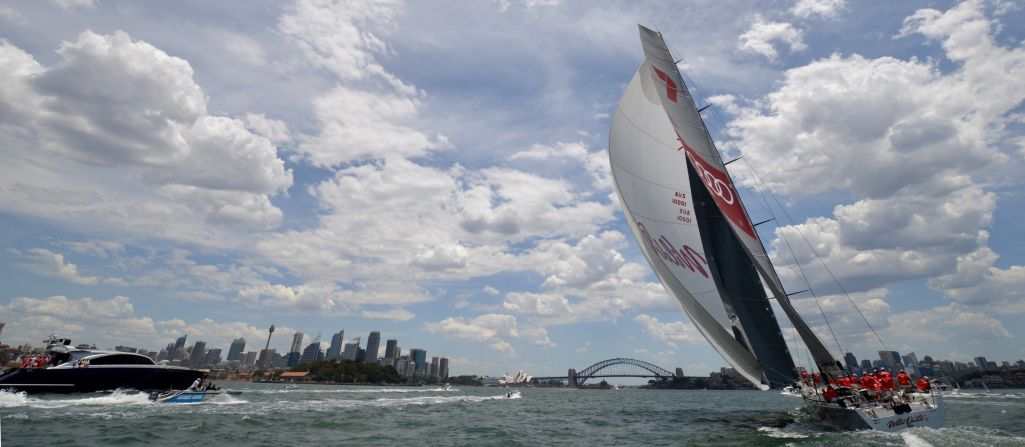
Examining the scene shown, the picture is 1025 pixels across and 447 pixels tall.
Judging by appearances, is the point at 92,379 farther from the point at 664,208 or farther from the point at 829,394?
the point at 829,394

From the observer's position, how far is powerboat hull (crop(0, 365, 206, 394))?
30312 mm

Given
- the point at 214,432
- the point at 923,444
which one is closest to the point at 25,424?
the point at 214,432

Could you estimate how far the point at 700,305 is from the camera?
18.8 metres

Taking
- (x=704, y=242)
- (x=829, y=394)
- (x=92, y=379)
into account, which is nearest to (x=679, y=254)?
(x=704, y=242)

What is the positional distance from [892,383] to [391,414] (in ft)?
77.1

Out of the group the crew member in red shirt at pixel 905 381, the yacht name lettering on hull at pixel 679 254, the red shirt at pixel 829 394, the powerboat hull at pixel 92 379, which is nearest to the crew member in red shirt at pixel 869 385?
the red shirt at pixel 829 394

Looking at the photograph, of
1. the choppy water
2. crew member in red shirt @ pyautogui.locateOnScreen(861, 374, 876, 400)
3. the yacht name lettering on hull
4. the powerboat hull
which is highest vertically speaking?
the yacht name lettering on hull

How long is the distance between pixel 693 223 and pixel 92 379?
3900cm

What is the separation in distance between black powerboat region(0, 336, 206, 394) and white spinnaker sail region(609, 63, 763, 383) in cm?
3386

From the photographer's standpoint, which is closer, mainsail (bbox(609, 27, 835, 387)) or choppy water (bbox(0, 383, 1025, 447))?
choppy water (bbox(0, 383, 1025, 447))

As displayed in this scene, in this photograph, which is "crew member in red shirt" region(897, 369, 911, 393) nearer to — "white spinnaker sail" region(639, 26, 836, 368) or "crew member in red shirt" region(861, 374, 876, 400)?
"crew member in red shirt" region(861, 374, 876, 400)

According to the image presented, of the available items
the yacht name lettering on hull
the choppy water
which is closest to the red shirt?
the choppy water

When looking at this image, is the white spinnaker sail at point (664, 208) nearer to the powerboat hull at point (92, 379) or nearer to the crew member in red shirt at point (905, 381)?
the crew member in red shirt at point (905, 381)

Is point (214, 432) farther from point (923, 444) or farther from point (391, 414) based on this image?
point (923, 444)
